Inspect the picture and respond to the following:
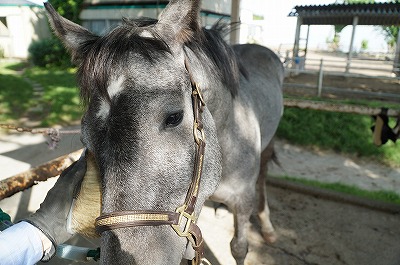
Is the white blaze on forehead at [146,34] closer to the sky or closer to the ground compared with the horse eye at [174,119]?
closer to the sky

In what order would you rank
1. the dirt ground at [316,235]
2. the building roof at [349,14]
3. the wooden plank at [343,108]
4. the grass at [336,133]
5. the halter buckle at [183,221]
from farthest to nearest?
1. the building roof at [349,14]
2. the grass at [336,133]
3. the wooden plank at [343,108]
4. the dirt ground at [316,235]
5. the halter buckle at [183,221]

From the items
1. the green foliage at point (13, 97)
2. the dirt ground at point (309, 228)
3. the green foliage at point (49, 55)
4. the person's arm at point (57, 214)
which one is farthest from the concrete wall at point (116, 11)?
the person's arm at point (57, 214)

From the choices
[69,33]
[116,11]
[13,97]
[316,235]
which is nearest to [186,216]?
[69,33]

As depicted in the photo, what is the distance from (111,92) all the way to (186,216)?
1.97 feet

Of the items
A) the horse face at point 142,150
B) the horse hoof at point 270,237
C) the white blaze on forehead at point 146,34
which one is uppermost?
the white blaze on forehead at point 146,34

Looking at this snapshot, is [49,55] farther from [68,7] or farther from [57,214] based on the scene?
[57,214]

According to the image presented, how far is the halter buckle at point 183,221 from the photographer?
48.3 inches

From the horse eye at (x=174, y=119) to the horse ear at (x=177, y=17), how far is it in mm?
389

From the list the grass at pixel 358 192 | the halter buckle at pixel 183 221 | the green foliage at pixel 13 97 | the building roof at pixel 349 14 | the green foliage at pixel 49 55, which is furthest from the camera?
the green foliage at pixel 49 55

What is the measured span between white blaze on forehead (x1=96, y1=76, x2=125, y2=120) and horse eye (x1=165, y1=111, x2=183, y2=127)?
0.75 feet

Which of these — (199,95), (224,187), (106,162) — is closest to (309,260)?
(224,187)

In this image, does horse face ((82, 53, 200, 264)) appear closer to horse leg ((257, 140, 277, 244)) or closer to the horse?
the horse

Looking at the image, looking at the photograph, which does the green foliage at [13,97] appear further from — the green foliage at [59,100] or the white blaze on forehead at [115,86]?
the white blaze on forehead at [115,86]

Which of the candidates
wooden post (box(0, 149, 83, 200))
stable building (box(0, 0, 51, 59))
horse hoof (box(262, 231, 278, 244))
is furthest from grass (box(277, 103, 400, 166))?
stable building (box(0, 0, 51, 59))
